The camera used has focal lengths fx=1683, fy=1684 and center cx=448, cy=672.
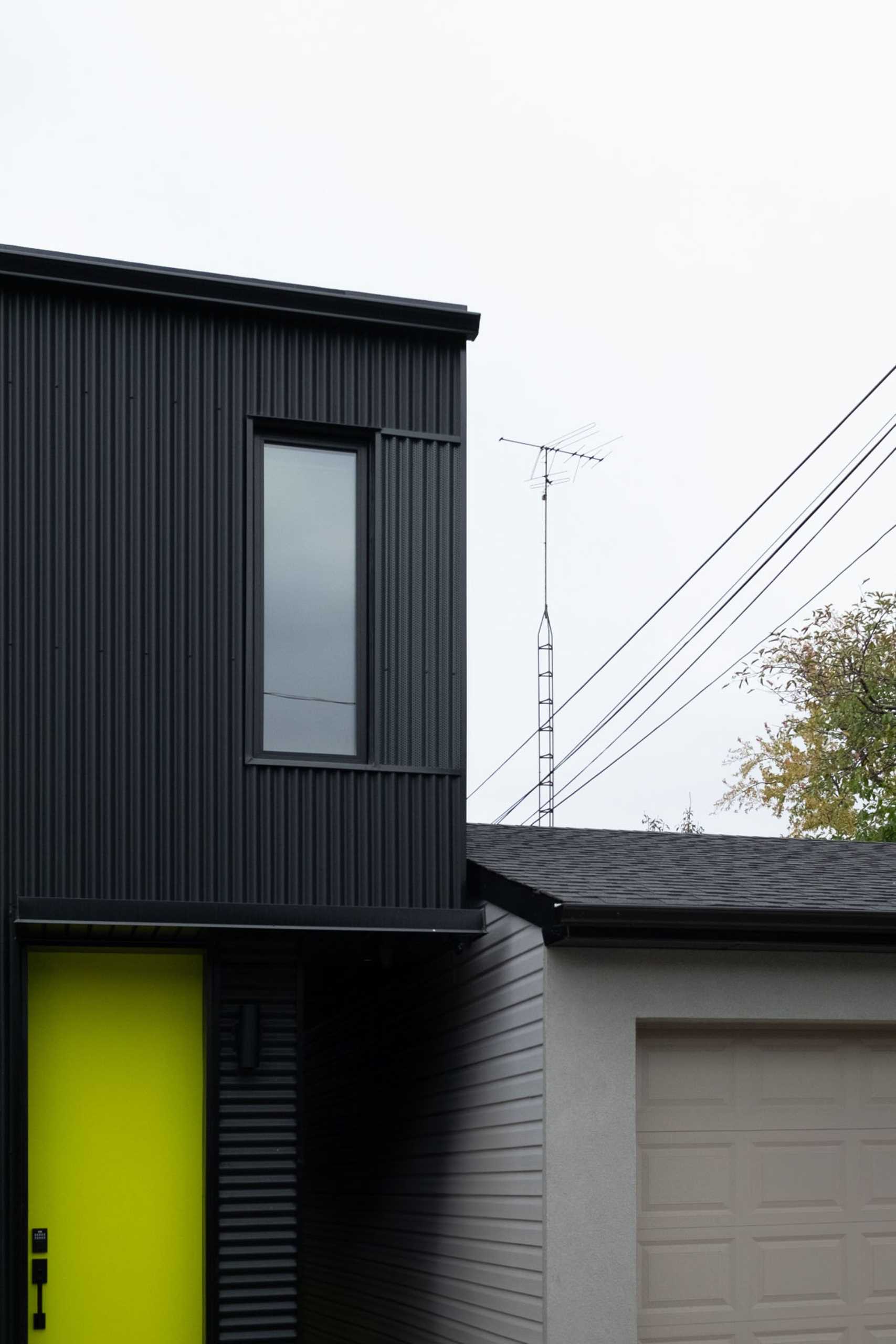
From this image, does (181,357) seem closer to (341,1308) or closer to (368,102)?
(341,1308)

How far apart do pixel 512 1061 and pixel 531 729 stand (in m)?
32.0

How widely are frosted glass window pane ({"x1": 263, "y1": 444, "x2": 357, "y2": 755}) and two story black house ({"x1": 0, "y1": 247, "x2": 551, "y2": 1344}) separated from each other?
2cm

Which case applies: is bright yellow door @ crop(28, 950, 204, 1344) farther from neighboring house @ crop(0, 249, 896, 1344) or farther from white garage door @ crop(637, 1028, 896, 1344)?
white garage door @ crop(637, 1028, 896, 1344)

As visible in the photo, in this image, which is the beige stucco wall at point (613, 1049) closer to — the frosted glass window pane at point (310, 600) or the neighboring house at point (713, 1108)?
the neighboring house at point (713, 1108)

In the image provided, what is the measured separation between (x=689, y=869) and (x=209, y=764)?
285cm

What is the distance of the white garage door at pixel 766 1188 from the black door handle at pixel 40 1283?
2.85 meters

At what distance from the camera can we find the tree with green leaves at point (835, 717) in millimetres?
27750

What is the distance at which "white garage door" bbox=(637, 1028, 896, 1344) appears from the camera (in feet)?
26.7

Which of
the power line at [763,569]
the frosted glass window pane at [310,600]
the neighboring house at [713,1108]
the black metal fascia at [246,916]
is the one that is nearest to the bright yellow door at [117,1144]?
the black metal fascia at [246,916]

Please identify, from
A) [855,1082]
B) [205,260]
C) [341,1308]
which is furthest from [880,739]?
[855,1082]

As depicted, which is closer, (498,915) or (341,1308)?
(498,915)

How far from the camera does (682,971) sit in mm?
8172

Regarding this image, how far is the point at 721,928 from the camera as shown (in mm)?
8031

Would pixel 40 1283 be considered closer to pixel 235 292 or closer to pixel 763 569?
pixel 235 292
